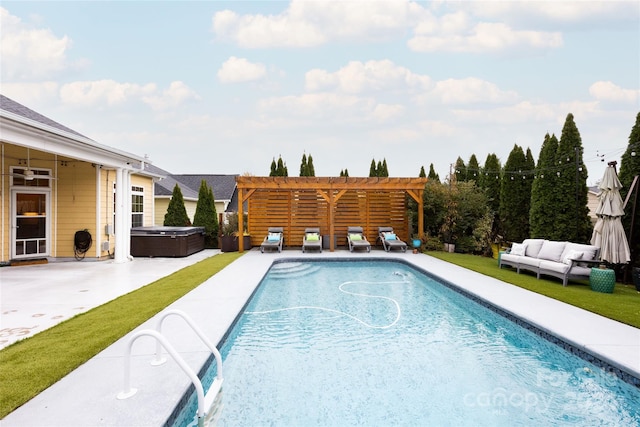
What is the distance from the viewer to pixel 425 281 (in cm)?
880

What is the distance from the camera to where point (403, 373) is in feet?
12.8

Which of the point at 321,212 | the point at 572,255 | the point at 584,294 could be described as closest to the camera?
the point at 584,294

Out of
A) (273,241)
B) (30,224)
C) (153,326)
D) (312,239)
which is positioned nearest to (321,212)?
(312,239)

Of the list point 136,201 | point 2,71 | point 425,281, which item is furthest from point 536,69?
point 2,71

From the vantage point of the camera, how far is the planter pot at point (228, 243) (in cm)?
1377

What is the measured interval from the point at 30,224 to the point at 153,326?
8664 millimetres

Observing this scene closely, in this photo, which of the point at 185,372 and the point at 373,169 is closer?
the point at 185,372

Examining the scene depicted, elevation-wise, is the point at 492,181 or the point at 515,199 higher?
the point at 492,181

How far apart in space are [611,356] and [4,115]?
31.1ft

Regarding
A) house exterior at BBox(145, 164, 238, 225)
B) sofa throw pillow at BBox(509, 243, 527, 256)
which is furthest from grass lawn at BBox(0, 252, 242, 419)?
house exterior at BBox(145, 164, 238, 225)

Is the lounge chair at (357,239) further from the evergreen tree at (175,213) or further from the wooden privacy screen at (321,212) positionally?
the evergreen tree at (175,213)

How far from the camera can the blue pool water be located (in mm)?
3119

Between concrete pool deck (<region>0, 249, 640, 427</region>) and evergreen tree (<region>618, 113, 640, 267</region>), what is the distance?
2133mm

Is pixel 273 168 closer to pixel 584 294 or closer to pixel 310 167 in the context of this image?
pixel 310 167
